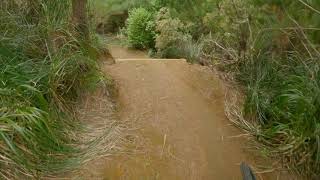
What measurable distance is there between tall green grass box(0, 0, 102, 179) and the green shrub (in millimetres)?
4879

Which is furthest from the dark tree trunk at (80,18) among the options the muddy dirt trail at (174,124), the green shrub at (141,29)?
the green shrub at (141,29)

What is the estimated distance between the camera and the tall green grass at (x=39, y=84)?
3348 mm

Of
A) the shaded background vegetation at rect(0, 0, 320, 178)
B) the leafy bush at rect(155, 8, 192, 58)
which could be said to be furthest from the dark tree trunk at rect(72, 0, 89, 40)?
the leafy bush at rect(155, 8, 192, 58)

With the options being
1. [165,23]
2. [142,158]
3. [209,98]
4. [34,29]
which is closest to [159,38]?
[165,23]

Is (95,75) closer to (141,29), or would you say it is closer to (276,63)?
(276,63)

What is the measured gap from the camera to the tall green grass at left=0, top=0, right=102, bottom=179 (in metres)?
3.35

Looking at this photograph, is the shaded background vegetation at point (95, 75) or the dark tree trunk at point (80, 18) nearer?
the shaded background vegetation at point (95, 75)

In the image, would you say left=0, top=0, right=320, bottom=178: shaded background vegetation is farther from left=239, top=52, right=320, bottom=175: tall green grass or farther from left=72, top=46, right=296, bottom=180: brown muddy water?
left=72, top=46, right=296, bottom=180: brown muddy water

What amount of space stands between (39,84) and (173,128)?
134 centimetres

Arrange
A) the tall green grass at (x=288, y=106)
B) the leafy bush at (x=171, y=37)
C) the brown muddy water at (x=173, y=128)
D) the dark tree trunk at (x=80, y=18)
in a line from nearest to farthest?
the brown muddy water at (x=173, y=128) < the tall green grass at (x=288, y=106) < the dark tree trunk at (x=80, y=18) < the leafy bush at (x=171, y=37)

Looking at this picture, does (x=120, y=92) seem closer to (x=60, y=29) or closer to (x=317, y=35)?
(x=60, y=29)

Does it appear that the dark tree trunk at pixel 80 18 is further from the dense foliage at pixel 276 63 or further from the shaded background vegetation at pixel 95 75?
the dense foliage at pixel 276 63

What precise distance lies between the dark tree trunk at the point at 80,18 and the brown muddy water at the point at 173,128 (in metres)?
0.55

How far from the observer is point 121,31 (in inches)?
450
